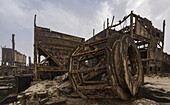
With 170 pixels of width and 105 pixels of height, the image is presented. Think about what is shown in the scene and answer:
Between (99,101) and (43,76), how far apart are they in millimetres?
6478

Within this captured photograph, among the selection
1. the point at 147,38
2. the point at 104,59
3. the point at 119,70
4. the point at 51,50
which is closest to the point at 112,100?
the point at 119,70

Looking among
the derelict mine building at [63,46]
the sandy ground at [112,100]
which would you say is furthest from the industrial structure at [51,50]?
the sandy ground at [112,100]

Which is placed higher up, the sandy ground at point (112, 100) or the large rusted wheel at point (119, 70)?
the large rusted wheel at point (119, 70)

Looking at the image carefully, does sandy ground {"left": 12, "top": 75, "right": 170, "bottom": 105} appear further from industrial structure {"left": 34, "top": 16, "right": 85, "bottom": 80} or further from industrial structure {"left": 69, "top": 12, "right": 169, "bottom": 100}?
industrial structure {"left": 34, "top": 16, "right": 85, "bottom": 80}

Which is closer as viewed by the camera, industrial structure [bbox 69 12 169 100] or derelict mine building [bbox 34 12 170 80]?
industrial structure [bbox 69 12 169 100]

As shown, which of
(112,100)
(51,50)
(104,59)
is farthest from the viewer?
(51,50)

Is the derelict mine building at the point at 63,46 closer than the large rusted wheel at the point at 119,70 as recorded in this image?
No

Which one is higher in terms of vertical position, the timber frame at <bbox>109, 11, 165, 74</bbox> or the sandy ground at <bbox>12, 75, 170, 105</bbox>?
the timber frame at <bbox>109, 11, 165, 74</bbox>

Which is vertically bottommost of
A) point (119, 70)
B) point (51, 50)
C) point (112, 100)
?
point (112, 100)

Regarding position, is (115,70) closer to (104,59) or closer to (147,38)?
(104,59)

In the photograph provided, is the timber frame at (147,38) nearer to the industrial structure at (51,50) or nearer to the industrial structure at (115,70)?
the industrial structure at (115,70)

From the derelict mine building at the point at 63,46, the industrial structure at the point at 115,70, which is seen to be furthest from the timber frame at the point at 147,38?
the industrial structure at the point at 115,70

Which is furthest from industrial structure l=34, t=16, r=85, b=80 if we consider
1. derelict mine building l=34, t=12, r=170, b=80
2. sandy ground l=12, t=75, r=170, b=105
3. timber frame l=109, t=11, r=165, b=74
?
timber frame l=109, t=11, r=165, b=74

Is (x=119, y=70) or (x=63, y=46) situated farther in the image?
(x=63, y=46)
